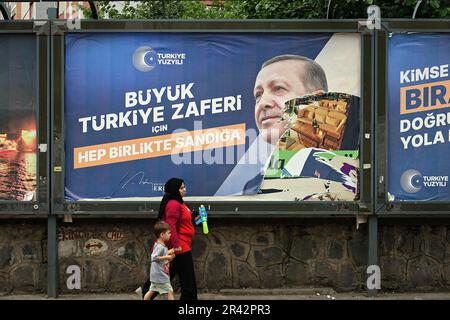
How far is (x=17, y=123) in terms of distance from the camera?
9.35m

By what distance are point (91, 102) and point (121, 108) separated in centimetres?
41

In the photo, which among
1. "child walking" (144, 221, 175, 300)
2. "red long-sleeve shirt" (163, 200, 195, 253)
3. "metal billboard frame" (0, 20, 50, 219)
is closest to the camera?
"child walking" (144, 221, 175, 300)

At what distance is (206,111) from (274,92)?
94 cm

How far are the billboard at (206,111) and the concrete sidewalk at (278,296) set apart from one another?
1.30 metres

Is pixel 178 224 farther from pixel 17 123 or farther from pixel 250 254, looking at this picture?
pixel 17 123

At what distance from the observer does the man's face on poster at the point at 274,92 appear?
9.48 metres

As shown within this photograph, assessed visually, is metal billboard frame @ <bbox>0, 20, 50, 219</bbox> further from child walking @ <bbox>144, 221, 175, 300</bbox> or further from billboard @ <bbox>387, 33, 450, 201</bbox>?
billboard @ <bbox>387, 33, 450, 201</bbox>

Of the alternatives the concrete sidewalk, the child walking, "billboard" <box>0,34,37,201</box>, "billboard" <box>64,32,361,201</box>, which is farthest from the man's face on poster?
"billboard" <box>0,34,37,201</box>

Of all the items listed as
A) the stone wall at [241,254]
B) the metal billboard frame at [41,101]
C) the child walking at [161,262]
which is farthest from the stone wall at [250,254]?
the child walking at [161,262]

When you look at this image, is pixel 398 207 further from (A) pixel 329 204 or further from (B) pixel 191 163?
(B) pixel 191 163

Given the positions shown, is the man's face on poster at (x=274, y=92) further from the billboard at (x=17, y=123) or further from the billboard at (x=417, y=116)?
the billboard at (x=17, y=123)

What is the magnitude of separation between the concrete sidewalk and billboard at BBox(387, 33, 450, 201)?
1.32 meters

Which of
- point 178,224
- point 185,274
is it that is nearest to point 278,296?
point 185,274

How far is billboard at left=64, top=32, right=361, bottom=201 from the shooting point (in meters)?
9.41
